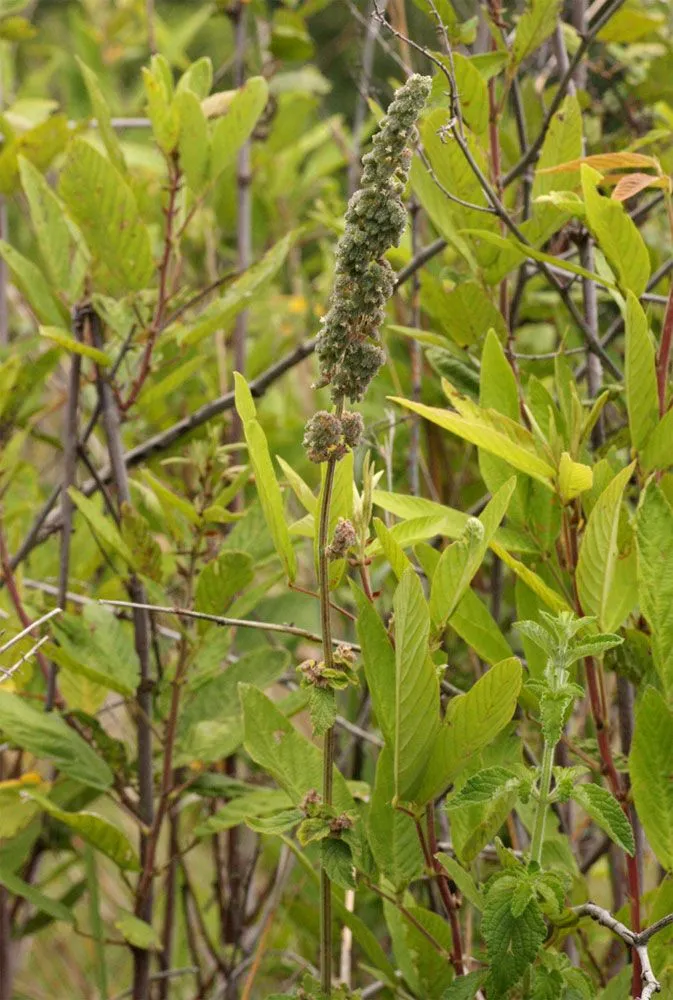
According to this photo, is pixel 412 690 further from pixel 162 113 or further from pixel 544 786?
pixel 162 113

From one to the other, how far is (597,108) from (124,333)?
929 mm

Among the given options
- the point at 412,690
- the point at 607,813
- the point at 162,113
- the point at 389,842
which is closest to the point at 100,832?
the point at 389,842

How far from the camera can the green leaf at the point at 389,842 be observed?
0.98 m

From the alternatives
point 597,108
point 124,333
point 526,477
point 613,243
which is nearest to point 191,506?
point 124,333

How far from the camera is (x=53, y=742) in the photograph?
1231 mm

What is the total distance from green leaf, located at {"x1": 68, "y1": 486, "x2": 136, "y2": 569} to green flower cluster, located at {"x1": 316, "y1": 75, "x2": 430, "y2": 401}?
0.48m

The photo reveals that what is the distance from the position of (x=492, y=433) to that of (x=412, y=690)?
223 mm

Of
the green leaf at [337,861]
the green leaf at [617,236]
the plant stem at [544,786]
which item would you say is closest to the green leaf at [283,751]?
the green leaf at [337,861]

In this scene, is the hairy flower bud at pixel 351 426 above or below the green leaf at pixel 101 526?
above

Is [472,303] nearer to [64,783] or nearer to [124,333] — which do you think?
[124,333]

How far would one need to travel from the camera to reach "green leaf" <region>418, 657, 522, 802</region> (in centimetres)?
89

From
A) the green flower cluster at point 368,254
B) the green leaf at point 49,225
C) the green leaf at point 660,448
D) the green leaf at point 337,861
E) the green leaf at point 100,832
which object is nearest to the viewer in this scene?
the green flower cluster at point 368,254

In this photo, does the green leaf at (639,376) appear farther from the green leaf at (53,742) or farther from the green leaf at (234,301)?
the green leaf at (53,742)

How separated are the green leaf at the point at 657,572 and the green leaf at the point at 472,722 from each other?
0.13 m
